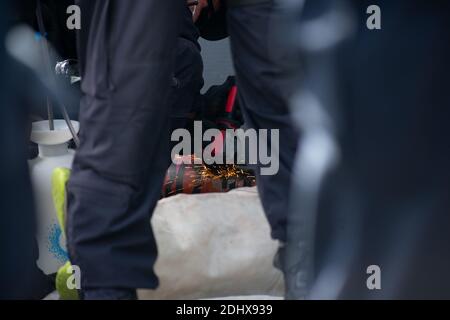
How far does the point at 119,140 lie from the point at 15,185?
24cm

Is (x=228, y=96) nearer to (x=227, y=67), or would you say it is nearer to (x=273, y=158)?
(x=227, y=67)

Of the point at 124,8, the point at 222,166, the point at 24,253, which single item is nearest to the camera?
the point at 124,8

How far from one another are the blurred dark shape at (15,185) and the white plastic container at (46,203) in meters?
0.06

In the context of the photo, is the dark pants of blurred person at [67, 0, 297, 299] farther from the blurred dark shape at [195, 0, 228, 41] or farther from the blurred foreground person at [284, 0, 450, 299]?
the blurred dark shape at [195, 0, 228, 41]

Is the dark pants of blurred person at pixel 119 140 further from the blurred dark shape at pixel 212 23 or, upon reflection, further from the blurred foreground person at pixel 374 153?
the blurred dark shape at pixel 212 23

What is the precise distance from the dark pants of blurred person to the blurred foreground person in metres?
0.28

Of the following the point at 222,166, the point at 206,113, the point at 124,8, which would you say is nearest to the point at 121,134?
the point at 124,8

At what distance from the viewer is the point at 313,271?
0.94m

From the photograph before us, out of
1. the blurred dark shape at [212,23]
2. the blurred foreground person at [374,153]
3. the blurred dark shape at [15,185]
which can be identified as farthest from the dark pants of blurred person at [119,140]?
the blurred dark shape at [212,23]

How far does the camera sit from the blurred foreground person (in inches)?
34.5

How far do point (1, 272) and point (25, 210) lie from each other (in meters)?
0.13

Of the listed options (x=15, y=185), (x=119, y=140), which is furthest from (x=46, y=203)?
(x=119, y=140)

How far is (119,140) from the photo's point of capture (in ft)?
2.89

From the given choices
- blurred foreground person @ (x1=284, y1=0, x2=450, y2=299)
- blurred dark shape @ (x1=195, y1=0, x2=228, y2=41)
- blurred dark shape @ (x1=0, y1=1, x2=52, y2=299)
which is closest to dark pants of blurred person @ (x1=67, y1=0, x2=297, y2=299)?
blurred dark shape @ (x1=0, y1=1, x2=52, y2=299)
